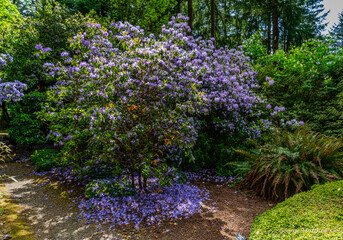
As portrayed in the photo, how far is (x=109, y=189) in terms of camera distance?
15.3 ft

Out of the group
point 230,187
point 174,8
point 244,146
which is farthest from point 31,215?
point 174,8

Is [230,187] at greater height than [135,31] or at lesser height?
lesser

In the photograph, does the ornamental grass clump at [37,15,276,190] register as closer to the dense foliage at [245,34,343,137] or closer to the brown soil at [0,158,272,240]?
the brown soil at [0,158,272,240]

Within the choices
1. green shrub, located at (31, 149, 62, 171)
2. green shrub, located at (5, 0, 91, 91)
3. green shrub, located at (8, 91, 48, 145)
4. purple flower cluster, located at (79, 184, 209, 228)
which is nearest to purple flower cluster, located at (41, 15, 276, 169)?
purple flower cluster, located at (79, 184, 209, 228)

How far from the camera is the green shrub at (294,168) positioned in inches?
162

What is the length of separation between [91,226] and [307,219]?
325cm

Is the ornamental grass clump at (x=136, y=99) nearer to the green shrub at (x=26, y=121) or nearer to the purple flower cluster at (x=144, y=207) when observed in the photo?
the purple flower cluster at (x=144, y=207)

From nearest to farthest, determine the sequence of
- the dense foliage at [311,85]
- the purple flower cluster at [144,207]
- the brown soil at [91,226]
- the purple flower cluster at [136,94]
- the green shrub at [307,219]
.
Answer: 1. the green shrub at [307,219]
2. the brown soil at [91,226]
3. the purple flower cluster at [144,207]
4. the purple flower cluster at [136,94]
5. the dense foliage at [311,85]

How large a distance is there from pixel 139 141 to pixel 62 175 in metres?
2.93

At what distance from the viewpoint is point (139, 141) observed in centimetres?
466

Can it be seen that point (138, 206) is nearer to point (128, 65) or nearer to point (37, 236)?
point (37, 236)

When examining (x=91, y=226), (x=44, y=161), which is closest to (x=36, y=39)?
(x=44, y=161)

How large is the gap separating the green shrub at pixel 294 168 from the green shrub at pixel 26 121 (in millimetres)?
7165

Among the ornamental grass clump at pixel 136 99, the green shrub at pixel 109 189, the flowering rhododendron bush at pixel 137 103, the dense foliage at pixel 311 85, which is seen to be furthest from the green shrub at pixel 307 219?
the dense foliage at pixel 311 85
